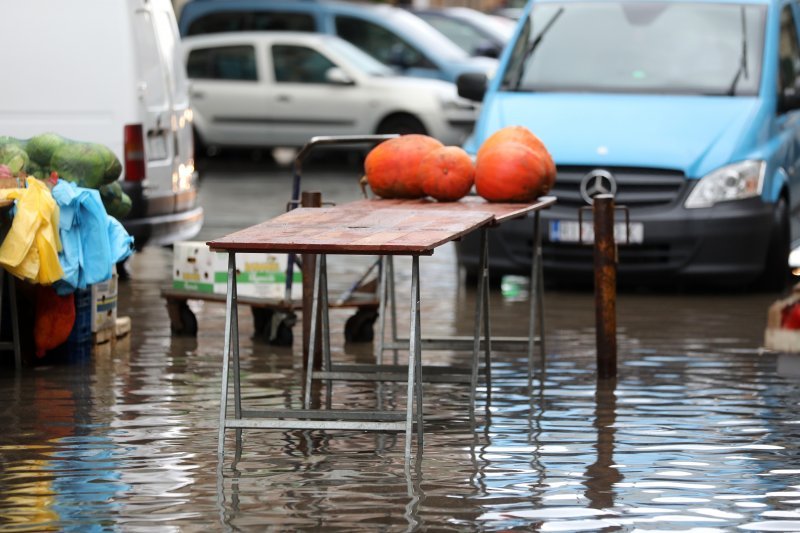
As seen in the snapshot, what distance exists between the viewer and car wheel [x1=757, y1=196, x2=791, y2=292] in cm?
1260

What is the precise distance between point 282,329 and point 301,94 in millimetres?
14305

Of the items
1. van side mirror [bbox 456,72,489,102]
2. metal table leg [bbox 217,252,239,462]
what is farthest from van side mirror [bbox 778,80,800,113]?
metal table leg [bbox 217,252,239,462]

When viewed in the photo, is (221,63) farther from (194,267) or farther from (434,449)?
(434,449)

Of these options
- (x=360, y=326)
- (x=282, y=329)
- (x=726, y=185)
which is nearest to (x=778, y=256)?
(x=726, y=185)

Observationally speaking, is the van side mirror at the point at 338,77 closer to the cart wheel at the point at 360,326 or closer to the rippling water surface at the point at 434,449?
the rippling water surface at the point at 434,449

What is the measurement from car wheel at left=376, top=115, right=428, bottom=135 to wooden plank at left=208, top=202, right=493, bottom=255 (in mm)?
15751

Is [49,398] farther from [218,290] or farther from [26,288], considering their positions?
[218,290]

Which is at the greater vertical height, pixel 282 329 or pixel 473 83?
pixel 473 83

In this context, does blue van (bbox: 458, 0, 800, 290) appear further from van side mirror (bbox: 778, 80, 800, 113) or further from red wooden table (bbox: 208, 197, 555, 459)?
red wooden table (bbox: 208, 197, 555, 459)

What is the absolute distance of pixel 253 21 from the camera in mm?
25859

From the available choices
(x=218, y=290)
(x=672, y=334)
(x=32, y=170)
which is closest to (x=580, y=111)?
(x=672, y=334)

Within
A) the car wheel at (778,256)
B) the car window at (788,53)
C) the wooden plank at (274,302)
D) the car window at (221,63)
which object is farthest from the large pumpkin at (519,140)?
the car window at (221,63)

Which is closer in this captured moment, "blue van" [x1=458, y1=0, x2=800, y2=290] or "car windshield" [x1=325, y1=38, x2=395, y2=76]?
"blue van" [x1=458, y1=0, x2=800, y2=290]

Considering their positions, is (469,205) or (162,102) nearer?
(469,205)
